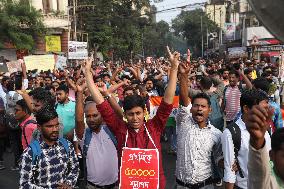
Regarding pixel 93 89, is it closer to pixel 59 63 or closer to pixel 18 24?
pixel 59 63

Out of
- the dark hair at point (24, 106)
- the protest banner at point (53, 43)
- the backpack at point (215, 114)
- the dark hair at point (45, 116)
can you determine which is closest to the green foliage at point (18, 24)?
the protest banner at point (53, 43)

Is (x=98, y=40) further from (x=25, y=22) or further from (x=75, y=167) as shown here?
(x=75, y=167)

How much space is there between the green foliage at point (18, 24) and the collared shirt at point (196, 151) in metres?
24.2

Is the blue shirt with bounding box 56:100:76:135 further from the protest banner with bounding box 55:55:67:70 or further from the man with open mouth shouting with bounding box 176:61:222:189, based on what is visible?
the protest banner with bounding box 55:55:67:70

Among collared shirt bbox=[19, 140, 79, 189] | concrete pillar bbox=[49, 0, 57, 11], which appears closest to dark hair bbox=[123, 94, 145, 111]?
collared shirt bbox=[19, 140, 79, 189]

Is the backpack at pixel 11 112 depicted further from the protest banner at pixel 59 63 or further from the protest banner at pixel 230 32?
the protest banner at pixel 230 32

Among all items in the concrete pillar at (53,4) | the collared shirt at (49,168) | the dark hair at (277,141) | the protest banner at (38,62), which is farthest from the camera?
the concrete pillar at (53,4)

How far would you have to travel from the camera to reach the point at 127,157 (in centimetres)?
339

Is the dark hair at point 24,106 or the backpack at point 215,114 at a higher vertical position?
the dark hair at point 24,106

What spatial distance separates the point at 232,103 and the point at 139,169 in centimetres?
446

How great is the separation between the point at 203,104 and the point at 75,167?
4.00ft

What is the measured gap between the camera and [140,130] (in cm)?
347

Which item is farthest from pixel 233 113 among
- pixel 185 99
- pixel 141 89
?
pixel 185 99

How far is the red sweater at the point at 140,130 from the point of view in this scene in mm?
3438
